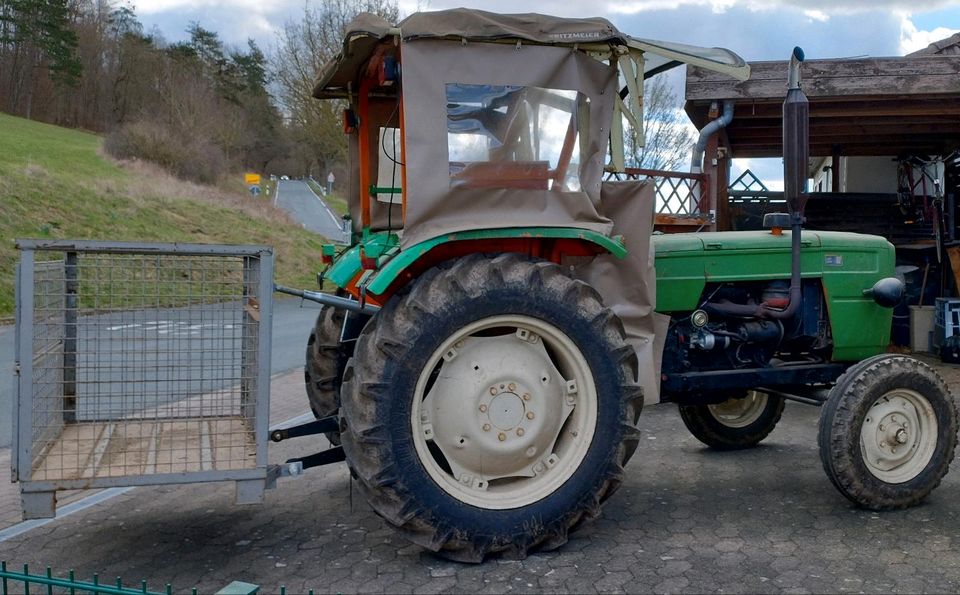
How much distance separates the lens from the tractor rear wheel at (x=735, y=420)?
6078mm

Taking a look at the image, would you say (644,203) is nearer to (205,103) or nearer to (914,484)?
(914,484)

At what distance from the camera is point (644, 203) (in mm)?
4418

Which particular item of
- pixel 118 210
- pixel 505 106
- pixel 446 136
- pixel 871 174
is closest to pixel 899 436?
pixel 505 106

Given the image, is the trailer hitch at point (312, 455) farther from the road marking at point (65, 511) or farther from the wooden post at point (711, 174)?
the wooden post at point (711, 174)

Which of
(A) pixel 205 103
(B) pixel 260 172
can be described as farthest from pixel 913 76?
(B) pixel 260 172

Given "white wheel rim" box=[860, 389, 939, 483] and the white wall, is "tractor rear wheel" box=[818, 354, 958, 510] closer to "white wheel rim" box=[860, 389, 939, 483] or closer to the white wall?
"white wheel rim" box=[860, 389, 939, 483]

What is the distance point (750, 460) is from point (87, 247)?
167 inches

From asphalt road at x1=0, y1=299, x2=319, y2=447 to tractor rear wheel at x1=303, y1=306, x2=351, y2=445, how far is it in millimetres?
238

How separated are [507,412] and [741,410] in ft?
9.06

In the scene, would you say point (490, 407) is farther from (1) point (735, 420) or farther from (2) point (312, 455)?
(1) point (735, 420)

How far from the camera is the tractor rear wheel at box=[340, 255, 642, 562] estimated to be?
148 inches

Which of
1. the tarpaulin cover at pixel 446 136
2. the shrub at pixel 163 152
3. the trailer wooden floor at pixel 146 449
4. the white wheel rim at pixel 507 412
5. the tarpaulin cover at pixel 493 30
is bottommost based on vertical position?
the trailer wooden floor at pixel 146 449

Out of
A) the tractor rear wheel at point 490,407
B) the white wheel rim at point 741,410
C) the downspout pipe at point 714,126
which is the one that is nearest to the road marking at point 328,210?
the downspout pipe at point 714,126

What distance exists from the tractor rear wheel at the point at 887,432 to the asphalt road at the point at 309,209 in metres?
23.8
